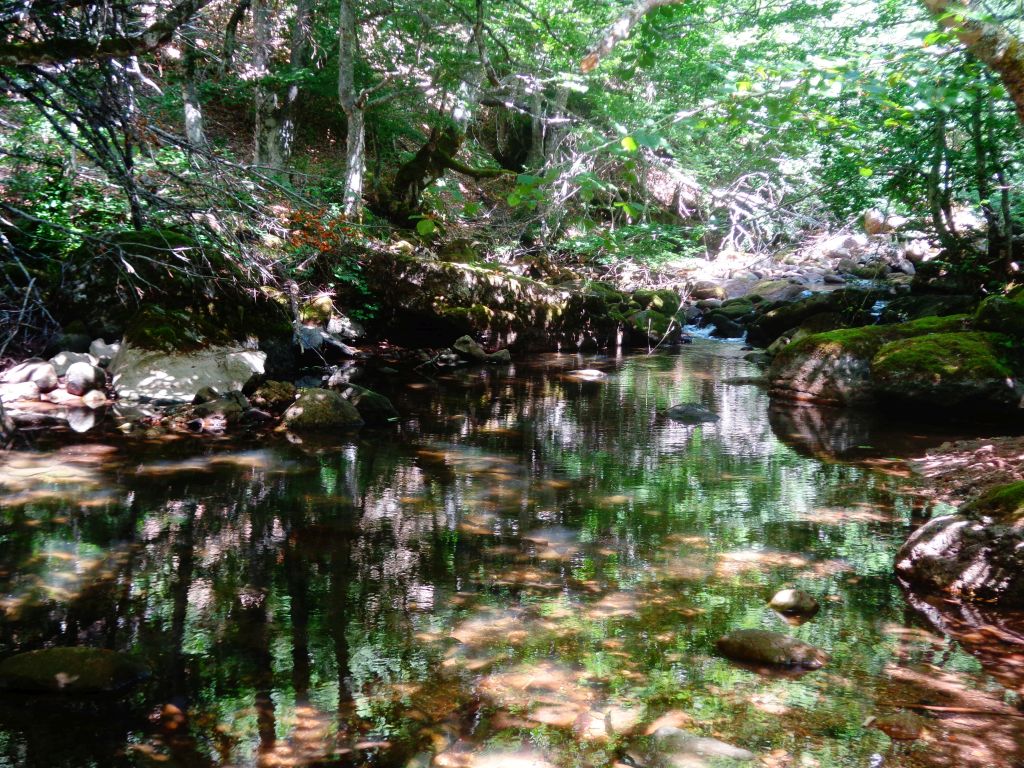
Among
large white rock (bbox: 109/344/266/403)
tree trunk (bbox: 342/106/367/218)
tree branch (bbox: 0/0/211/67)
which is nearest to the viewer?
tree branch (bbox: 0/0/211/67)

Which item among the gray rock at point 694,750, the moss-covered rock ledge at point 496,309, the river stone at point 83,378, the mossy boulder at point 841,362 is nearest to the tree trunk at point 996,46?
the gray rock at point 694,750

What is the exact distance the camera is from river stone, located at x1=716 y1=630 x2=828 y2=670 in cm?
337

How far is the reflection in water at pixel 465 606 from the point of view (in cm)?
279

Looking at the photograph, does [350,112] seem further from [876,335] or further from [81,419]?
[876,335]

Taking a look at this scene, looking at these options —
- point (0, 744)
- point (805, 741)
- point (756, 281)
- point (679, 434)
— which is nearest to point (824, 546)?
point (805, 741)

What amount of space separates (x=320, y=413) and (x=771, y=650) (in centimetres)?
599

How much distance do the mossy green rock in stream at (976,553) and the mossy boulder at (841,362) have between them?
18.5 feet

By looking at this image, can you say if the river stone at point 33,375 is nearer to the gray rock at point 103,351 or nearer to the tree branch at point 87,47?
the gray rock at point 103,351

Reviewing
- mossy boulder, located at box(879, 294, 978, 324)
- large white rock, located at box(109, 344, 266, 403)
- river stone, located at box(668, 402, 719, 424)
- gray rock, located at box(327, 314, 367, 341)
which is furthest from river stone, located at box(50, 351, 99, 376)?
mossy boulder, located at box(879, 294, 978, 324)

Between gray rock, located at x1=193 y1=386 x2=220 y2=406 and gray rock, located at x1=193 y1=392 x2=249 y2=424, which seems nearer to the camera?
gray rock, located at x1=193 y1=392 x2=249 y2=424

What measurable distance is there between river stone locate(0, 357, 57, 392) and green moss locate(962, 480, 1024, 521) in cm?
950

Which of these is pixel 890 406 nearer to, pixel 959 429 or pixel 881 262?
pixel 959 429

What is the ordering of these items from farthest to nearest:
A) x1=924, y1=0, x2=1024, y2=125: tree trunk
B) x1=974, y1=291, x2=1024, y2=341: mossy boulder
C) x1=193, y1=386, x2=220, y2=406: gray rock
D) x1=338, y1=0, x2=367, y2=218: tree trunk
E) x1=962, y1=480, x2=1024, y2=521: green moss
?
1. x1=338, y1=0, x2=367, y2=218: tree trunk
2. x1=974, y1=291, x2=1024, y2=341: mossy boulder
3. x1=193, y1=386, x2=220, y2=406: gray rock
4. x1=962, y1=480, x2=1024, y2=521: green moss
5. x1=924, y1=0, x2=1024, y2=125: tree trunk

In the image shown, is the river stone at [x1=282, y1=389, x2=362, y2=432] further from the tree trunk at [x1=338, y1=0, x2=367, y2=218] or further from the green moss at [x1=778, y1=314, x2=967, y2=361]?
the green moss at [x1=778, y1=314, x2=967, y2=361]
